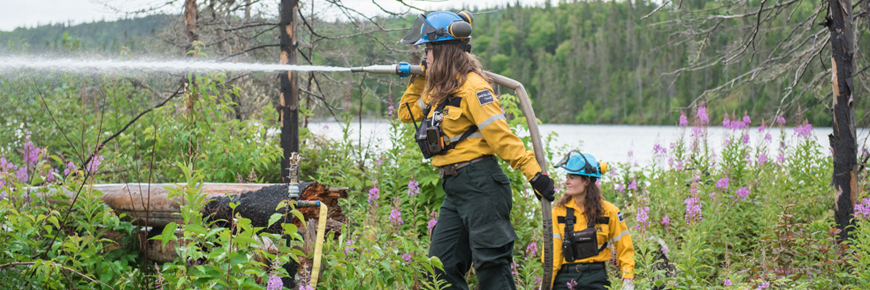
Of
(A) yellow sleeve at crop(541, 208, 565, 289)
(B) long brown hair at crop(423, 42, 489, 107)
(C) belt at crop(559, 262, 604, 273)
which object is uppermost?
(B) long brown hair at crop(423, 42, 489, 107)

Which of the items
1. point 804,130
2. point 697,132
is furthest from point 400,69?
point 804,130

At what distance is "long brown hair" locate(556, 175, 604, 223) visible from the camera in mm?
4262

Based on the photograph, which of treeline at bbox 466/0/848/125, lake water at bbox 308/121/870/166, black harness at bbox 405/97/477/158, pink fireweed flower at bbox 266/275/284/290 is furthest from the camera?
treeline at bbox 466/0/848/125

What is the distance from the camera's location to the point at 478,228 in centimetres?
363

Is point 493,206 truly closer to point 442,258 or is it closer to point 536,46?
point 442,258

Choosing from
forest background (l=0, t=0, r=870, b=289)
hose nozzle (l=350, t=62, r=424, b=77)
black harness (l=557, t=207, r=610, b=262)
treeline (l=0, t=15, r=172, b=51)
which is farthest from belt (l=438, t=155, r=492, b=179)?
treeline (l=0, t=15, r=172, b=51)

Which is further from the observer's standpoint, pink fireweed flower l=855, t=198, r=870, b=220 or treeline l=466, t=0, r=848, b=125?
treeline l=466, t=0, r=848, b=125

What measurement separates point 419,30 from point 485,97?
0.66 meters

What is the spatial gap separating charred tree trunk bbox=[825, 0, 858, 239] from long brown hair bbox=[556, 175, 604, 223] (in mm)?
2493

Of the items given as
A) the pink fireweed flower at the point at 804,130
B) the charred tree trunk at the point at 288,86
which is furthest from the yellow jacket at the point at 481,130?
the pink fireweed flower at the point at 804,130

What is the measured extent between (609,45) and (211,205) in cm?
9072

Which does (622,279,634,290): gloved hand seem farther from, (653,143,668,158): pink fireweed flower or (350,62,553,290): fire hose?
(653,143,668,158): pink fireweed flower

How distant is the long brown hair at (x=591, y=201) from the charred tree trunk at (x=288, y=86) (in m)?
3.91

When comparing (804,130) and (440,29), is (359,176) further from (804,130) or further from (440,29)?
(804,130)
